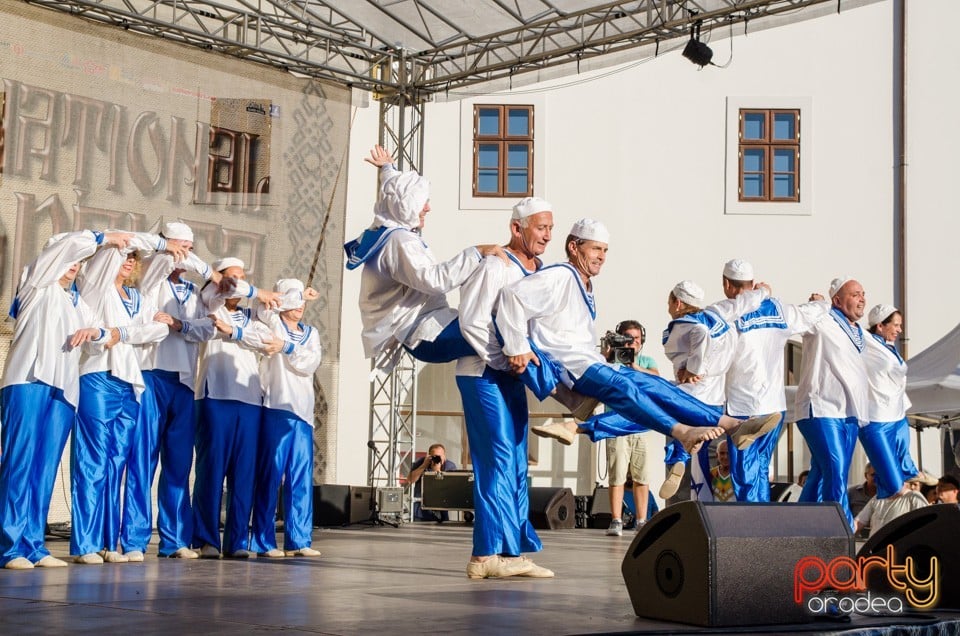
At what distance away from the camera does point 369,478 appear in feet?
45.0

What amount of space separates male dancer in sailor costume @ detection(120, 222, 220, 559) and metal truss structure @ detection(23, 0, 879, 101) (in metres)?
4.62

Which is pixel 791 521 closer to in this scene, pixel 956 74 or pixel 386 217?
pixel 386 217

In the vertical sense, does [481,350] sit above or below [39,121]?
below

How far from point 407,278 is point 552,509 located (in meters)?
7.36

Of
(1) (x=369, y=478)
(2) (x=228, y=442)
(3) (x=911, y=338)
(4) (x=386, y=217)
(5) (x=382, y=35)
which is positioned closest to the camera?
(4) (x=386, y=217)

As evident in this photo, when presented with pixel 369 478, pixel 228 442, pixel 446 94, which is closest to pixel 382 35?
pixel 446 94

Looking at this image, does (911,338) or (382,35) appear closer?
(382,35)

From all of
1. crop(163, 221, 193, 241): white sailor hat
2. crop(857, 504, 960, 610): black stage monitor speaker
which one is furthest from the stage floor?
crop(163, 221, 193, 241): white sailor hat

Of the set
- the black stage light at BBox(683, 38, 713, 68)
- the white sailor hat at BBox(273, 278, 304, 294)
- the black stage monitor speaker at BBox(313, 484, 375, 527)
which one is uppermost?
the black stage light at BBox(683, 38, 713, 68)

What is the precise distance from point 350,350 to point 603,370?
40.3 ft

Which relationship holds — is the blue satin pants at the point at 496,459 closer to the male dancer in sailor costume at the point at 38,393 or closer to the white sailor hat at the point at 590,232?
the white sailor hat at the point at 590,232

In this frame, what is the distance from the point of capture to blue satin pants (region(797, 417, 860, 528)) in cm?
727

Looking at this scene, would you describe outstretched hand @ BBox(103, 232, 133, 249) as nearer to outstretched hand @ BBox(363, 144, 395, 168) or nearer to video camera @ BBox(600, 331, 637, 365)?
outstretched hand @ BBox(363, 144, 395, 168)

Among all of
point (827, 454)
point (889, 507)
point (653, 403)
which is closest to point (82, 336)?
point (653, 403)
